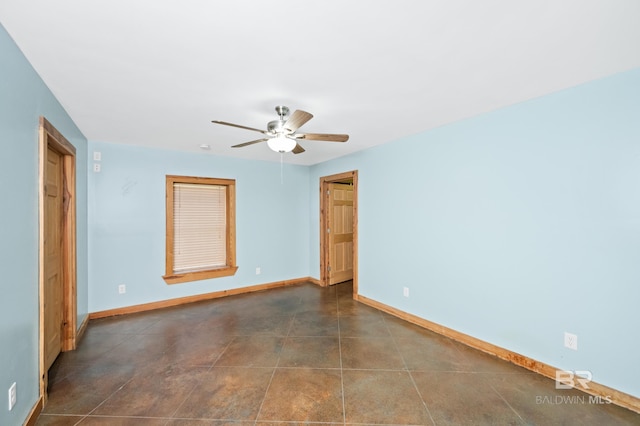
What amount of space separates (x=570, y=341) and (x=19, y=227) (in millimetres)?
Result: 3999

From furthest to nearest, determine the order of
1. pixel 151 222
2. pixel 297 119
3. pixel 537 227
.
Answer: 1. pixel 151 222
2. pixel 537 227
3. pixel 297 119

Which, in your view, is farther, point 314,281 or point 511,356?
point 314,281

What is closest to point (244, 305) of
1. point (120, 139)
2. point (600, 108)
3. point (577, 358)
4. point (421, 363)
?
point (421, 363)

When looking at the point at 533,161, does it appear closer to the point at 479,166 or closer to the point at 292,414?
the point at 479,166

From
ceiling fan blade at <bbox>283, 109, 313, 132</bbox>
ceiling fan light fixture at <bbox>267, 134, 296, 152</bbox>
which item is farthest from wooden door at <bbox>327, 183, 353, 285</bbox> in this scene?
ceiling fan blade at <bbox>283, 109, 313, 132</bbox>

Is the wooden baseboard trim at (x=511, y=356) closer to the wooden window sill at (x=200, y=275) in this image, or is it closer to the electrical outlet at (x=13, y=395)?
the wooden window sill at (x=200, y=275)

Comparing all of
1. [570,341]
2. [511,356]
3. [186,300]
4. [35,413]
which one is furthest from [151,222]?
[570,341]

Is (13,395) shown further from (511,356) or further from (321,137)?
(511,356)

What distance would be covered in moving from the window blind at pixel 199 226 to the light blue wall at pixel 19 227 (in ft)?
7.61

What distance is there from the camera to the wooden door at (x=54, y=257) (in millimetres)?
2307

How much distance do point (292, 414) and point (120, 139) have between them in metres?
3.78

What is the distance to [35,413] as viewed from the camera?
1.75 metres

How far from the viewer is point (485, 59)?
173 cm

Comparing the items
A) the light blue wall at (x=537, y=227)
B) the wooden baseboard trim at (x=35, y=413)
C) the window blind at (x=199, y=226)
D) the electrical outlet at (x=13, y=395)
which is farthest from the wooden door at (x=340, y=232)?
the electrical outlet at (x=13, y=395)
